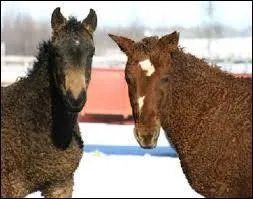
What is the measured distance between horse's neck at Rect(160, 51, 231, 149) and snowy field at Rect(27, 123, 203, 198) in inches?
107

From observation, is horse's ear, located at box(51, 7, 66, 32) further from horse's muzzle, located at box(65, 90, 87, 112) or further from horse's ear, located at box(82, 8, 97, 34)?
horse's muzzle, located at box(65, 90, 87, 112)

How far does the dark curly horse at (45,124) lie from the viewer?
517cm

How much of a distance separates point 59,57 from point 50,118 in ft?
2.28

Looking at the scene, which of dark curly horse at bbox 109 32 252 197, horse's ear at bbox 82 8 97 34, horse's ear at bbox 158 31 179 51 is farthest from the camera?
horse's ear at bbox 82 8 97 34

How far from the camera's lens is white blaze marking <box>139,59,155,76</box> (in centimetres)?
444

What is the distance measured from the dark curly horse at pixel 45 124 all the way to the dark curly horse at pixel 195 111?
591 millimetres

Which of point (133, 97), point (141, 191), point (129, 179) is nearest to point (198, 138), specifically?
point (133, 97)

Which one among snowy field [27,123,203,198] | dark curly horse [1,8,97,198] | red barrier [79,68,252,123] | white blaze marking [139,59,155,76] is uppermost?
white blaze marking [139,59,155,76]

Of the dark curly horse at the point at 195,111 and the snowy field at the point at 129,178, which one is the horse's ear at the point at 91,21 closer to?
the dark curly horse at the point at 195,111

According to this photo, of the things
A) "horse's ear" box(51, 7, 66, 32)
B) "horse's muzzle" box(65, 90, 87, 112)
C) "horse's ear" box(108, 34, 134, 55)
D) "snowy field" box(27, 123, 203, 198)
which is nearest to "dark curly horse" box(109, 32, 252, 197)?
"horse's ear" box(108, 34, 134, 55)

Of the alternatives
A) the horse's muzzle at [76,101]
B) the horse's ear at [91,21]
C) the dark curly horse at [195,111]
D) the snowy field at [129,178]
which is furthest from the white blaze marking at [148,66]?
the snowy field at [129,178]

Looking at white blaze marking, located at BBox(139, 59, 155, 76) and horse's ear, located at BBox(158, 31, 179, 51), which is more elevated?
horse's ear, located at BBox(158, 31, 179, 51)

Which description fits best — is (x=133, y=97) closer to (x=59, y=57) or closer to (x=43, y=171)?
(x=59, y=57)

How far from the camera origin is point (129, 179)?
8.23m
